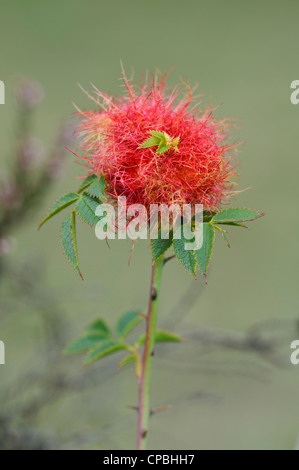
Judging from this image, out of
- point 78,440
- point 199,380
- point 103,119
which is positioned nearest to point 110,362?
point 78,440

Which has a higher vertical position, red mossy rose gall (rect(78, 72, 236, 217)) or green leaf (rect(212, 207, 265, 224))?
red mossy rose gall (rect(78, 72, 236, 217))

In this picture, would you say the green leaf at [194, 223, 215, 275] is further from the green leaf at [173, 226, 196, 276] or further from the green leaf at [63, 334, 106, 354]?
the green leaf at [63, 334, 106, 354]

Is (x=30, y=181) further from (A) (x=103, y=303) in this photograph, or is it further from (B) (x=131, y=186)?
(A) (x=103, y=303)

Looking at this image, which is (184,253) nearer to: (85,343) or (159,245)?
(159,245)

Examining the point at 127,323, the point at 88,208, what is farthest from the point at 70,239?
the point at 127,323

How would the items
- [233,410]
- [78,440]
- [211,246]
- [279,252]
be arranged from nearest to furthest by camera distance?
[211,246], [78,440], [233,410], [279,252]

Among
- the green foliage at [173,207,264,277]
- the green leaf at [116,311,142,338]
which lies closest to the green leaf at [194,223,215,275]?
the green foliage at [173,207,264,277]

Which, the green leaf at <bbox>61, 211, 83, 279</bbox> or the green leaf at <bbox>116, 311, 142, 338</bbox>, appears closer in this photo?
the green leaf at <bbox>61, 211, 83, 279</bbox>

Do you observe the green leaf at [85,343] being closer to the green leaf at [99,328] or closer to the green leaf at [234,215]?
the green leaf at [99,328]
